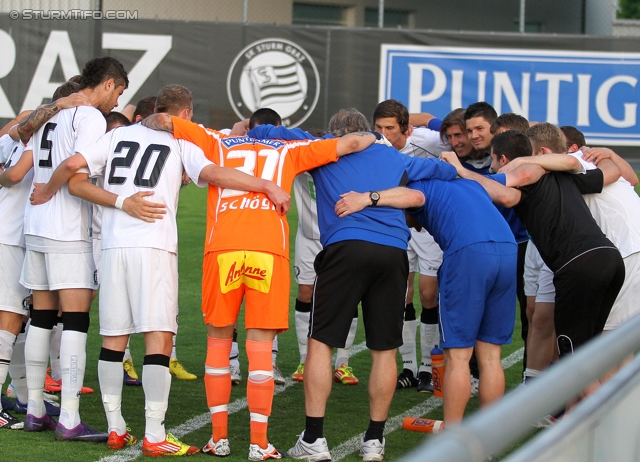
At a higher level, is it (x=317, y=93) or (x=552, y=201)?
(x=317, y=93)

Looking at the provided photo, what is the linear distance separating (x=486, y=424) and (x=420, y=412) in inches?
183

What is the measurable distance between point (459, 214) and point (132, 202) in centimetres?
184

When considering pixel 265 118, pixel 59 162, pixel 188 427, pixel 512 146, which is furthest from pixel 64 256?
pixel 512 146

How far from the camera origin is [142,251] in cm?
470

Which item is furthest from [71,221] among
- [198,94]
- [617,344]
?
[198,94]

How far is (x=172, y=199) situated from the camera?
4.89 metres

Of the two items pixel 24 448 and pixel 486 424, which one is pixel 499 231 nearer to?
pixel 24 448

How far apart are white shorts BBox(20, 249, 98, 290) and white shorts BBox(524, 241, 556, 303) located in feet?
9.65

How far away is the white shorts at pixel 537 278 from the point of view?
5699 mm

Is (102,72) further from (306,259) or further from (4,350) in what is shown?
(306,259)

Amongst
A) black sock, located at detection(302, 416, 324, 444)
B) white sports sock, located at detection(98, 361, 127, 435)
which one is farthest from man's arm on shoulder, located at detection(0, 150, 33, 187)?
black sock, located at detection(302, 416, 324, 444)

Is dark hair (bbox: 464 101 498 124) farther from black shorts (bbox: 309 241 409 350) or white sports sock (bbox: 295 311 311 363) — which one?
white sports sock (bbox: 295 311 311 363)

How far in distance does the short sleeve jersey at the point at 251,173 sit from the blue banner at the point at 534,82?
8817 millimetres

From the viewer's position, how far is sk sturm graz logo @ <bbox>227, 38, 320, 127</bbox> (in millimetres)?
13562
